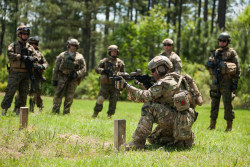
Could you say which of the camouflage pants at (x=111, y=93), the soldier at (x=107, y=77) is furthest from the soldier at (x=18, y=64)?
the camouflage pants at (x=111, y=93)

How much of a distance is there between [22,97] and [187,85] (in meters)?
5.52

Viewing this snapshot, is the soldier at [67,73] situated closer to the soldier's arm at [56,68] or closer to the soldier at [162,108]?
the soldier's arm at [56,68]

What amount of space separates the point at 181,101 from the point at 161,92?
39cm

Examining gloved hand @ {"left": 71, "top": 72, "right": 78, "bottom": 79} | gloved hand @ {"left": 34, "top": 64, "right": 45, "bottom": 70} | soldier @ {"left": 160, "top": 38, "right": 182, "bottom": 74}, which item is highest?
soldier @ {"left": 160, "top": 38, "right": 182, "bottom": 74}

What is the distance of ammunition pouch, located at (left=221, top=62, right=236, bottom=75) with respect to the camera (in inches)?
332

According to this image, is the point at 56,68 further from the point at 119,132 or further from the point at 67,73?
the point at 119,132

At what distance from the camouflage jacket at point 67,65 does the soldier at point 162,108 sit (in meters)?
4.84

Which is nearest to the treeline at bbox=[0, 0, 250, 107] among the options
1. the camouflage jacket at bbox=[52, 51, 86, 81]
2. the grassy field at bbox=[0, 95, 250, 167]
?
the camouflage jacket at bbox=[52, 51, 86, 81]

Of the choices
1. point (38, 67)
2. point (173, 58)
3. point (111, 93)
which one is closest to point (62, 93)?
point (38, 67)

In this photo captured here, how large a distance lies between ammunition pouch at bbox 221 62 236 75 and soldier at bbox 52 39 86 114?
4.56 m

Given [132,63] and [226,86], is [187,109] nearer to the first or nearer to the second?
[226,86]

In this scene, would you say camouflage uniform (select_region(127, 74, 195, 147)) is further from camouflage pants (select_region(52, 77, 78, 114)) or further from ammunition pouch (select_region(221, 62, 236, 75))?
camouflage pants (select_region(52, 77, 78, 114))

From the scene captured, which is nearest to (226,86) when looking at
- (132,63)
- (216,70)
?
(216,70)

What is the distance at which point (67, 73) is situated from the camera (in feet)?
32.8
